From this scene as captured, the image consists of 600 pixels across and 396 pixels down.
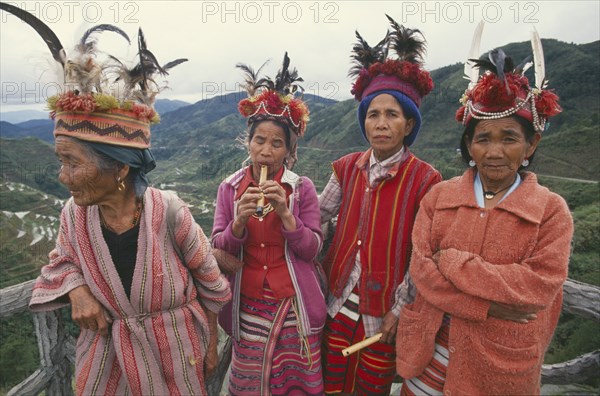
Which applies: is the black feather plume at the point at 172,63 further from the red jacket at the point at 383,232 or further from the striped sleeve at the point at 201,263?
the red jacket at the point at 383,232

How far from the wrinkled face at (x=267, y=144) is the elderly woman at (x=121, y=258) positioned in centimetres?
65

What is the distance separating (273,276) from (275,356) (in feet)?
1.75

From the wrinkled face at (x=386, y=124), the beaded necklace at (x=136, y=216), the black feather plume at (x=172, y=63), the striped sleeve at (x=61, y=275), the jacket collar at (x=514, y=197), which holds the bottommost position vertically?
the striped sleeve at (x=61, y=275)

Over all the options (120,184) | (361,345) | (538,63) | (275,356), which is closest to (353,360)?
(361,345)

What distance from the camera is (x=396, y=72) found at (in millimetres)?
2471

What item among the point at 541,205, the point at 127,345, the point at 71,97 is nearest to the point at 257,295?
the point at 127,345

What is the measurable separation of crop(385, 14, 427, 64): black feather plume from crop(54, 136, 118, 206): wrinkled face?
1.98m

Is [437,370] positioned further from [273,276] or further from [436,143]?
[436,143]

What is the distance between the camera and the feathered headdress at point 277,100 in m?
2.55

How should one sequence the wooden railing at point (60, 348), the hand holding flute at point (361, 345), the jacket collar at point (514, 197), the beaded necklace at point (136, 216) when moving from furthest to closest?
the hand holding flute at point (361, 345) < the wooden railing at point (60, 348) < the beaded necklace at point (136, 216) < the jacket collar at point (514, 197)

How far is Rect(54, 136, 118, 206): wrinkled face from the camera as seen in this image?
5.90 ft

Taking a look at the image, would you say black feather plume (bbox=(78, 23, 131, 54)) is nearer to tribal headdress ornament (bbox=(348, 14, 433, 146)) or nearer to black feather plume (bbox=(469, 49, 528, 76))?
tribal headdress ornament (bbox=(348, 14, 433, 146))

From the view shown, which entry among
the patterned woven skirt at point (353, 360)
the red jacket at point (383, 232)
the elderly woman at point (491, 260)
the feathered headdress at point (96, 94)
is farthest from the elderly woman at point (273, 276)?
the feathered headdress at point (96, 94)

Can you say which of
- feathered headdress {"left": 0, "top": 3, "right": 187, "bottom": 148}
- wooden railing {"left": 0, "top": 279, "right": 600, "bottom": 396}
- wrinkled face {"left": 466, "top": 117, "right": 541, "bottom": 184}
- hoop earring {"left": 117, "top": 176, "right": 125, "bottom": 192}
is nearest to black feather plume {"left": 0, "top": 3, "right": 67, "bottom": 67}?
feathered headdress {"left": 0, "top": 3, "right": 187, "bottom": 148}
